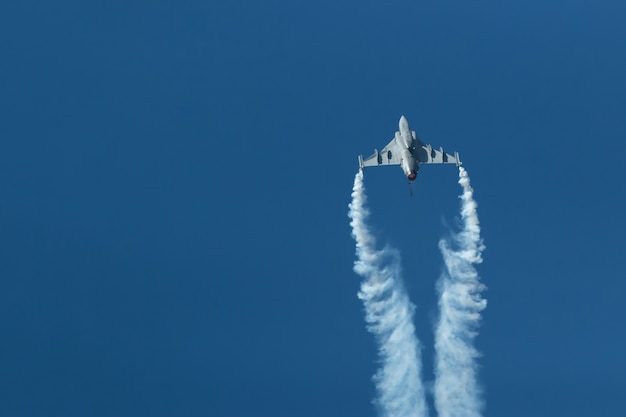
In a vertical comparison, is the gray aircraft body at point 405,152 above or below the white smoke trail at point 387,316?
above

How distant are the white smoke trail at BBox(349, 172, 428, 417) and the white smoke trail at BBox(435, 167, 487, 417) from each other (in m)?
2.58

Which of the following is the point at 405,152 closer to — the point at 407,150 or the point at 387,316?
the point at 407,150

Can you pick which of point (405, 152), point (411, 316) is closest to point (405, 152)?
point (405, 152)

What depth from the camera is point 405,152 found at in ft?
479

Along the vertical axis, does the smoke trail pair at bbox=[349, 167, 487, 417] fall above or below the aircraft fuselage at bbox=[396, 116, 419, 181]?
below

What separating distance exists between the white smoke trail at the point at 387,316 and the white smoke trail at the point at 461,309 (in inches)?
102

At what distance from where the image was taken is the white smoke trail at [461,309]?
14900 centimetres

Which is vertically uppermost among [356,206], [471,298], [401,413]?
[356,206]

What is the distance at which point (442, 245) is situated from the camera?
150 metres

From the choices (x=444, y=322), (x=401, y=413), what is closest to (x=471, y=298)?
(x=444, y=322)

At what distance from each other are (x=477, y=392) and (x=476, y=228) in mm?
15092

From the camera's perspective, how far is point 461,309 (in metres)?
149

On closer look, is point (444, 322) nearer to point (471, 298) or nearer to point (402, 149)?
point (471, 298)

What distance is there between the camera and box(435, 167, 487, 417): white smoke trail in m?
149
